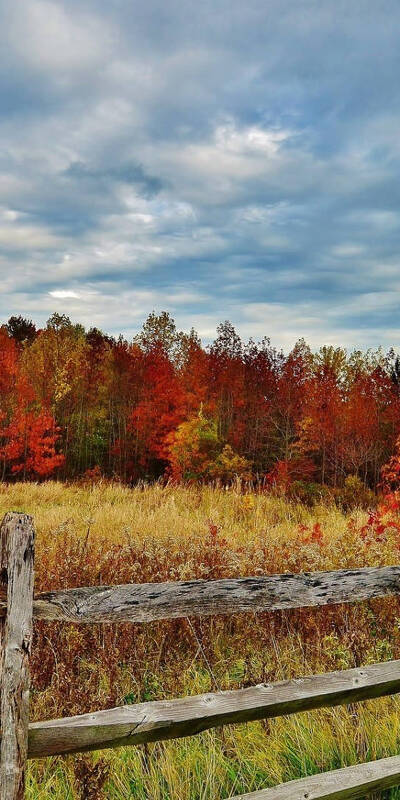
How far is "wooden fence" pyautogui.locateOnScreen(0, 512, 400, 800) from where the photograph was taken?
289 centimetres

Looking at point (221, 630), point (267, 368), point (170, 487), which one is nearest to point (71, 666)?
point (221, 630)

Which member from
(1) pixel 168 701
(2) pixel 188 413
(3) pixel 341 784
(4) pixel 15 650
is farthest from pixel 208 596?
(2) pixel 188 413

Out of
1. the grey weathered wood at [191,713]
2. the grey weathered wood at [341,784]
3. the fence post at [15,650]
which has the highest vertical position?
the fence post at [15,650]

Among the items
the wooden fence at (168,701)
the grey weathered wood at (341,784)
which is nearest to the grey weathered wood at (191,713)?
the wooden fence at (168,701)

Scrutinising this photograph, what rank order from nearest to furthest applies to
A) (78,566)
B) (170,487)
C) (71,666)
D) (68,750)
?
(68,750)
(71,666)
(78,566)
(170,487)

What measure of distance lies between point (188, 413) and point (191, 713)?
120 feet

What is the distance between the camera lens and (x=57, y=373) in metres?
42.9

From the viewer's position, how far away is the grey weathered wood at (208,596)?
3.14 metres

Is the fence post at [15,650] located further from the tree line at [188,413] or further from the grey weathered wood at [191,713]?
the tree line at [188,413]

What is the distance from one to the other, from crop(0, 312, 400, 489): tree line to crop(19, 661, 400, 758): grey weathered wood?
87.2 ft

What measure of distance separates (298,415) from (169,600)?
32.8 m

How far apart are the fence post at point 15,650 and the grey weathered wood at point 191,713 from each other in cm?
10

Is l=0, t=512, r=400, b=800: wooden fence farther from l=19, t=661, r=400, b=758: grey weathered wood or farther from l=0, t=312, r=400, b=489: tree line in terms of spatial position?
l=0, t=312, r=400, b=489: tree line

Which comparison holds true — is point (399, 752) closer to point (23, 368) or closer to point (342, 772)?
point (342, 772)
